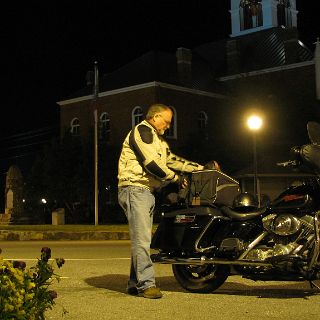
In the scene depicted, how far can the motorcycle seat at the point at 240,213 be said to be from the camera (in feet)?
22.9

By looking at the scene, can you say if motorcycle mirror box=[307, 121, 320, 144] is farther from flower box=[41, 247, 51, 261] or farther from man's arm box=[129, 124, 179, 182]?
flower box=[41, 247, 51, 261]

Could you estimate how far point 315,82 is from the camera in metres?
49.6

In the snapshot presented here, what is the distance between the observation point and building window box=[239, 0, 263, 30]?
58688 millimetres

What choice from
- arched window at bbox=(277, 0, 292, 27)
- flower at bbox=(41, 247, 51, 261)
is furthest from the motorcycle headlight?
arched window at bbox=(277, 0, 292, 27)

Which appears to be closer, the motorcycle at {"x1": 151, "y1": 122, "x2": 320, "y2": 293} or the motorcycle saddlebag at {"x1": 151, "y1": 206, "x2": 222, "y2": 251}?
the motorcycle at {"x1": 151, "y1": 122, "x2": 320, "y2": 293}

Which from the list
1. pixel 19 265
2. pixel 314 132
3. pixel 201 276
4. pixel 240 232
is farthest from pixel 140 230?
pixel 19 265

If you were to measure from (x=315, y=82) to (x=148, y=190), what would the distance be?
146ft

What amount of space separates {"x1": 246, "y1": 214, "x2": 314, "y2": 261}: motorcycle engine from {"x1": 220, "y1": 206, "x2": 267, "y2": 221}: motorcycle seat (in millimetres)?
213

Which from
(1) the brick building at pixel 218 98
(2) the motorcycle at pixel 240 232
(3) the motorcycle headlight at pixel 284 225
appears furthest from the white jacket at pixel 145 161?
(1) the brick building at pixel 218 98

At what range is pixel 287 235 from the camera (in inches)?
263

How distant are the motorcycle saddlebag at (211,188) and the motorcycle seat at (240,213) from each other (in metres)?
0.13

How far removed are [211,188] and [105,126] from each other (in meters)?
40.0

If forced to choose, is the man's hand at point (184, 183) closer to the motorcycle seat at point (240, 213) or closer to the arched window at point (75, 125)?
the motorcycle seat at point (240, 213)

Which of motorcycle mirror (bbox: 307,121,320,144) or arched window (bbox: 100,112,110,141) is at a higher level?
arched window (bbox: 100,112,110,141)
